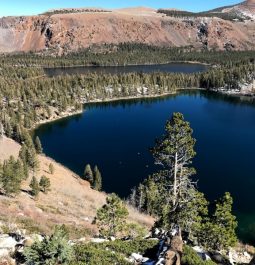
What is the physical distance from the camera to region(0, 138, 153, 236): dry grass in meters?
55.6

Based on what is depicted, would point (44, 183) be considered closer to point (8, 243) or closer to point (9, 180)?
point (9, 180)

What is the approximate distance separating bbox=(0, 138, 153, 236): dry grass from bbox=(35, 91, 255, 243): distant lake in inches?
421

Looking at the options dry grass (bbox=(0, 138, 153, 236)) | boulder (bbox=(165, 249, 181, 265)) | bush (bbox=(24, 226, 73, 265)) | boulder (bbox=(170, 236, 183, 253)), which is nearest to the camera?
bush (bbox=(24, 226, 73, 265))

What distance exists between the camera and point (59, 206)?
83.1 m

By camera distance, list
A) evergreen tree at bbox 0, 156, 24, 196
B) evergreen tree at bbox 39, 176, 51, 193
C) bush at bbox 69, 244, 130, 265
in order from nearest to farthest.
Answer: bush at bbox 69, 244, 130, 265 → evergreen tree at bbox 0, 156, 24, 196 → evergreen tree at bbox 39, 176, 51, 193

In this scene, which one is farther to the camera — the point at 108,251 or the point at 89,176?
the point at 89,176

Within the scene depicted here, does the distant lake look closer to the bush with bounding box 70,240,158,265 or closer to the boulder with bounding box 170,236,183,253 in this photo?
the bush with bounding box 70,240,158,265

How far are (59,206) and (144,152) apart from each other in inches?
2568

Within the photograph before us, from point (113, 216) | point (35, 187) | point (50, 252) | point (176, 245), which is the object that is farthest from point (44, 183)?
point (50, 252)

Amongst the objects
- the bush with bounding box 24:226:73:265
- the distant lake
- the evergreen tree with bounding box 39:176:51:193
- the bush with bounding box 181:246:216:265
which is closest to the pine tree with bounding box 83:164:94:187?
the distant lake

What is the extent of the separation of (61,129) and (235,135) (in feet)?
254

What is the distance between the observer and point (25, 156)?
10919cm

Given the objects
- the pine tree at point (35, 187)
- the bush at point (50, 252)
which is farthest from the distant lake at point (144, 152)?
the bush at point (50, 252)

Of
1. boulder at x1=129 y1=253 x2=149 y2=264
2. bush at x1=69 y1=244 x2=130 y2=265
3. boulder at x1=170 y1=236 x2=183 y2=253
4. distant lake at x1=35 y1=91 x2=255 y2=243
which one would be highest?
boulder at x1=170 y1=236 x2=183 y2=253
